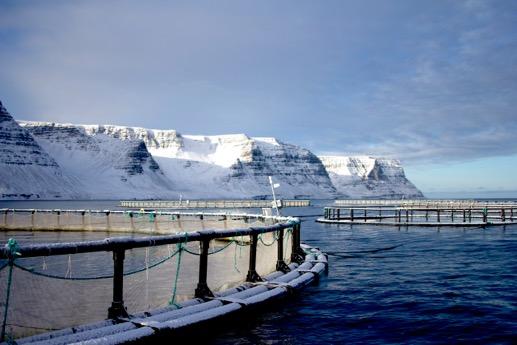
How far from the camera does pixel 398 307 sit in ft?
40.0

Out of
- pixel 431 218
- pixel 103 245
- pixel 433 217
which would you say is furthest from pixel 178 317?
pixel 433 217

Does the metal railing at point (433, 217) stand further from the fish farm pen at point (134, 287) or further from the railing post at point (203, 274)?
the railing post at point (203, 274)

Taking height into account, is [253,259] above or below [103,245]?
below

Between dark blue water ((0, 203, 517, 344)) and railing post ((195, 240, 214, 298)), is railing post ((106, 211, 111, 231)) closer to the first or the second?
dark blue water ((0, 203, 517, 344))

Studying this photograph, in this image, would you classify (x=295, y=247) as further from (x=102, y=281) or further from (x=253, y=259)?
(x=102, y=281)

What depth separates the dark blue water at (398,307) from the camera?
980 centimetres

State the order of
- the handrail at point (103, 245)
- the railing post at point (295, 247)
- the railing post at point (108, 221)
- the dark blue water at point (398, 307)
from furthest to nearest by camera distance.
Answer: the railing post at point (108, 221), the railing post at point (295, 247), the dark blue water at point (398, 307), the handrail at point (103, 245)

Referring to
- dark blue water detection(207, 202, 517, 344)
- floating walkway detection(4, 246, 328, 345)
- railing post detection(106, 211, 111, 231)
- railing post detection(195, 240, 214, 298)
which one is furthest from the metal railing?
railing post detection(195, 240, 214, 298)

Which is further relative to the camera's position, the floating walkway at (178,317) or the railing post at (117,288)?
the railing post at (117,288)

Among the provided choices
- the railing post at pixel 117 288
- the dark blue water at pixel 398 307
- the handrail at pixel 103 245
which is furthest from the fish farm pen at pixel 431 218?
the railing post at pixel 117 288

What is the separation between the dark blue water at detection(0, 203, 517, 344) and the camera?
32.2 ft

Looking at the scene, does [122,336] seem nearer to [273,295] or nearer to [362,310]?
[273,295]

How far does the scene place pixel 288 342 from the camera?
30.6 ft

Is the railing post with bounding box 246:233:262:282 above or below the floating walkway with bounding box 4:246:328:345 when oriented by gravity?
above
